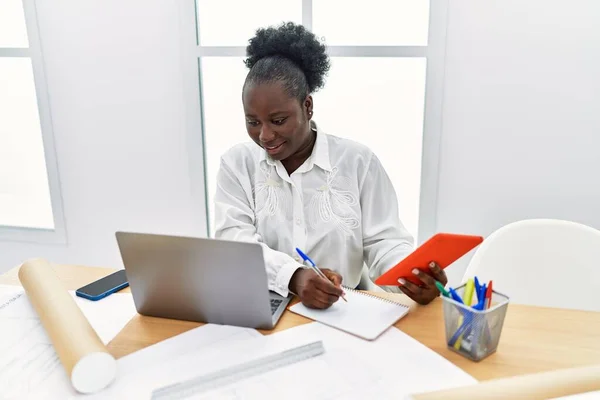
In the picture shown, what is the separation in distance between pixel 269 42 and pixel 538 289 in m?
0.97

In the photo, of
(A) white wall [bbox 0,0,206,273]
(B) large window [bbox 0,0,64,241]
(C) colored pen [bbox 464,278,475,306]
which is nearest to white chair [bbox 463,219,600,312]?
(C) colored pen [bbox 464,278,475,306]

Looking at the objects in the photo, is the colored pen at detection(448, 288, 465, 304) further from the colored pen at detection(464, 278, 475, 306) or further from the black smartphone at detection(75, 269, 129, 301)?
the black smartphone at detection(75, 269, 129, 301)

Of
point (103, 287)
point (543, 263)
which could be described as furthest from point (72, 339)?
point (543, 263)

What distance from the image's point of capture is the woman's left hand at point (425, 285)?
968 mm

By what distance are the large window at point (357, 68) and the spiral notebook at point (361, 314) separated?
3.65ft

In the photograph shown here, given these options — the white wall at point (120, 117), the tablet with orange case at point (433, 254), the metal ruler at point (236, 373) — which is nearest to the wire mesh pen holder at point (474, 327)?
the tablet with orange case at point (433, 254)

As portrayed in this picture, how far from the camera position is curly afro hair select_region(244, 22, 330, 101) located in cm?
124

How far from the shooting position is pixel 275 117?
1223mm

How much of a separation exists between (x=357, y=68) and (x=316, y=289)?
126 centimetres

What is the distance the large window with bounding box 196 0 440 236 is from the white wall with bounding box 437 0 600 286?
0.49ft

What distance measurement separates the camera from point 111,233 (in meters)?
2.39

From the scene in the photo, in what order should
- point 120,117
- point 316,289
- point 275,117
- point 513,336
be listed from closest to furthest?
1. point 513,336
2. point 316,289
3. point 275,117
4. point 120,117

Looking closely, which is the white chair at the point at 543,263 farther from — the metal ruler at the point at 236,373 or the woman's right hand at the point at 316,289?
the metal ruler at the point at 236,373

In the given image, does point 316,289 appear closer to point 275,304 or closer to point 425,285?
point 275,304
